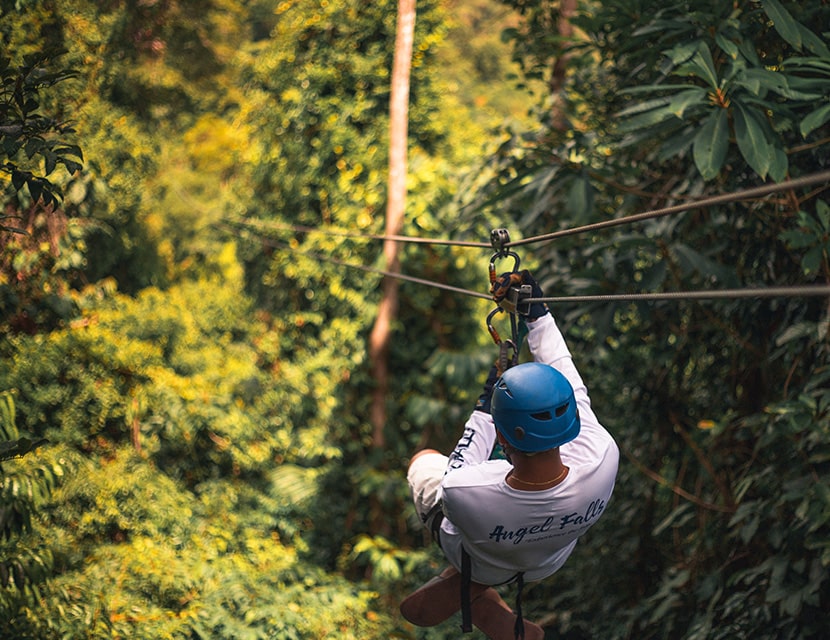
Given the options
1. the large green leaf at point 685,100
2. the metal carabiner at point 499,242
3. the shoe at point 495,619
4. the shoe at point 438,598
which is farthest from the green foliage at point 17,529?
the large green leaf at point 685,100

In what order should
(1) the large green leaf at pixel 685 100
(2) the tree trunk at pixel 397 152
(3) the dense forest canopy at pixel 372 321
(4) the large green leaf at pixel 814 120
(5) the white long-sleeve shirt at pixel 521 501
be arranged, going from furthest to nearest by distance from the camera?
(2) the tree trunk at pixel 397 152
(3) the dense forest canopy at pixel 372 321
(1) the large green leaf at pixel 685 100
(4) the large green leaf at pixel 814 120
(5) the white long-sleeve shirt at pixel 521 501

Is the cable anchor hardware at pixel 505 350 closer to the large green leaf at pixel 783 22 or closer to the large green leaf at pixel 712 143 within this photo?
the large green leaf at pixel 712 143

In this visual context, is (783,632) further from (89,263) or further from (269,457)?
(89,263)

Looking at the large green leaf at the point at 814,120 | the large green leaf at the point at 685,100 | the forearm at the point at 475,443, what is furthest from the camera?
the large green leaf at the point at 685,100

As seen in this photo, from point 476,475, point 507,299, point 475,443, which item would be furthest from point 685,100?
point 476,475

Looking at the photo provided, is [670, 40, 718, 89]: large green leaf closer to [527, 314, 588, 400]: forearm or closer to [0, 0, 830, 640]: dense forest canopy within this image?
[0, 0, 830, 640]: dense forest canopy

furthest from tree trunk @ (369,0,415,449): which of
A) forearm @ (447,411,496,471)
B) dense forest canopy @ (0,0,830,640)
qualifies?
forearm @ (447,411,496,471)

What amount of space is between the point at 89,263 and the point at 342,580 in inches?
171

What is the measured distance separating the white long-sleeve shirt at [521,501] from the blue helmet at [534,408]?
0.45 ft

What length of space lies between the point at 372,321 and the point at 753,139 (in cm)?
372

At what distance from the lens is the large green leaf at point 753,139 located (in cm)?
244

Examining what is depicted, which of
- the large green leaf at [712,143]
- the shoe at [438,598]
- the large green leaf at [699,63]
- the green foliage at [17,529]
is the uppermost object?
the large green leaf at [699,63]

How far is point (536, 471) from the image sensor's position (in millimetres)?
1795

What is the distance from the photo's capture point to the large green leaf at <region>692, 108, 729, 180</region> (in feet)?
8.15
